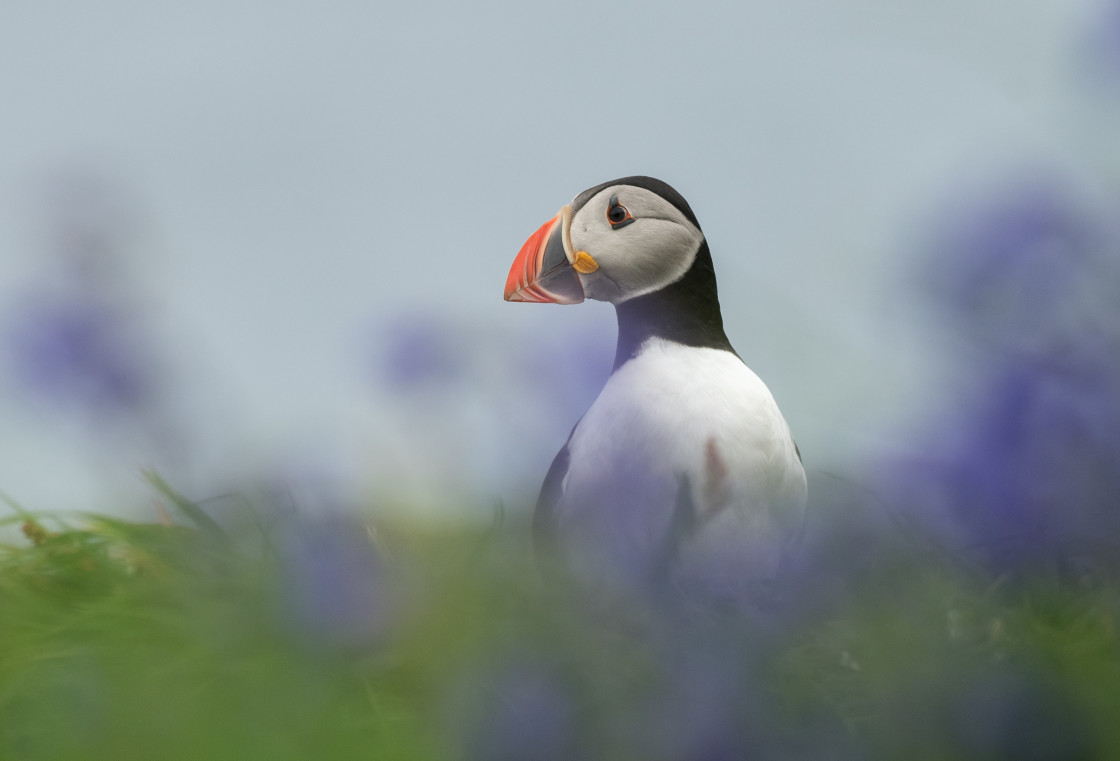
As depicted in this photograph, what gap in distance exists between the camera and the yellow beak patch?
7.22 ft

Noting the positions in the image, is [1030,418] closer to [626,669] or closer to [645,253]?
[626,669]

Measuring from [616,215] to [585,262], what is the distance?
11 cm

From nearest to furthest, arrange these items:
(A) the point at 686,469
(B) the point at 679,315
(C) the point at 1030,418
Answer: (C) the point at 1030,418 < (A) the point at 686,469 < (B) the point at 679,315

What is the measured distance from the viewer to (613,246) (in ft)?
7.16

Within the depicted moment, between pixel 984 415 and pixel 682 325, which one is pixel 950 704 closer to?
pixel 984 415

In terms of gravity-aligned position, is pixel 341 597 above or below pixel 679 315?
below

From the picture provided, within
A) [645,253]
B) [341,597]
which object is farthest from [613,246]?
[341,597]

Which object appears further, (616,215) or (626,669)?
(616,215)

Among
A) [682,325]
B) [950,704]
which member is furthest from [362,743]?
[682,325]

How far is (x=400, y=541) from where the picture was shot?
142 centimetres

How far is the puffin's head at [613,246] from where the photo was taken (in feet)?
7.15

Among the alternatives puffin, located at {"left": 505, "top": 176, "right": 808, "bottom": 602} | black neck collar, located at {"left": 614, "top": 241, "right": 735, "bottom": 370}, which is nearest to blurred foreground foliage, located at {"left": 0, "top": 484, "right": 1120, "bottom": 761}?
puffin, located at {"left": 505, "top": 176, "right": 808, "bottom": 602}

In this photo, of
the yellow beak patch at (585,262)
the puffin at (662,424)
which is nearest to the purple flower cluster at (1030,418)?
the puffin at (662,424)

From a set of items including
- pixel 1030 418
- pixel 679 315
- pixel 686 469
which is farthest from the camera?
pixel 679 315
